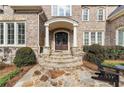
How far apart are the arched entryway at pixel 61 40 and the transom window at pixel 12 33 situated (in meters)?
5.04

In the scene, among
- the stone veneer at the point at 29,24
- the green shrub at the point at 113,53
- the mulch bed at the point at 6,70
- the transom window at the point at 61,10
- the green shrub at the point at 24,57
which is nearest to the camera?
the mulch bed at the point at 6,70

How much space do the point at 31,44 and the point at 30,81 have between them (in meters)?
4.54

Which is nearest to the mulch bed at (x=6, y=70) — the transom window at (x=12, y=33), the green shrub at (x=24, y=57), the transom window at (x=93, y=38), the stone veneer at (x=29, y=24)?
the green shrub at (x=24, y=57)

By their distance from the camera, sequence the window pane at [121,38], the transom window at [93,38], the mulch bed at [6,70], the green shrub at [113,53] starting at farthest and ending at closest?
the transom window at [93,38], the window pane at [121,38], the green shrub at [113,53], the mulch bed at [6,70]

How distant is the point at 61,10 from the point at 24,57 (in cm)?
744

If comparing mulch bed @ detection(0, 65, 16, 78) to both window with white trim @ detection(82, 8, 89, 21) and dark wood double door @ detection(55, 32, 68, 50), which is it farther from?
window with white trim @ detection(82, 8, 89, 21)

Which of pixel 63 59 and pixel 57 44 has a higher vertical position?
pixel 57 44

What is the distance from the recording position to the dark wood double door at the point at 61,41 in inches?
625

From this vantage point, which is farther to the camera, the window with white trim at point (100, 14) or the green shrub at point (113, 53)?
the window with white trim at point (100, 14)

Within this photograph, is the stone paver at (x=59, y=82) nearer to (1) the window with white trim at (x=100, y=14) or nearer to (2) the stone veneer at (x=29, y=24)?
(2) the stone veneer at (x=29, y=24)

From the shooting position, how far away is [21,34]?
37.8 feet

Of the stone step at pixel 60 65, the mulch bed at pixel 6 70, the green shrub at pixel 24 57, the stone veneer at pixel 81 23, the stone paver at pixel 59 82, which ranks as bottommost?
the stone paver at pixel 59 82

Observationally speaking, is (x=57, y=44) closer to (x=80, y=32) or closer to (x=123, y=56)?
(x=80, y=32)
